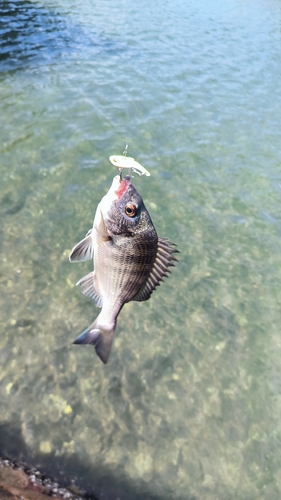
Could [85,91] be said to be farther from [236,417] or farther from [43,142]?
[236,417]

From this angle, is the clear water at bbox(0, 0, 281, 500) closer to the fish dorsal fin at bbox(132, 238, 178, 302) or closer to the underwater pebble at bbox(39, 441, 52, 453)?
the underwater pebble at bbox(39, 441, 52, 453)

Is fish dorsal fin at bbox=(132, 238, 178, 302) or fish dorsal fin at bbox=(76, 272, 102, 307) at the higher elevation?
fish dorsal fin at bbox=(132, 238, 178, 302)

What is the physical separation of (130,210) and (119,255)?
49cm

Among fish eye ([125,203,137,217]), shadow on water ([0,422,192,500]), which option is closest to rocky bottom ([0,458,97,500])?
shadow on water ([0,422,192,500])

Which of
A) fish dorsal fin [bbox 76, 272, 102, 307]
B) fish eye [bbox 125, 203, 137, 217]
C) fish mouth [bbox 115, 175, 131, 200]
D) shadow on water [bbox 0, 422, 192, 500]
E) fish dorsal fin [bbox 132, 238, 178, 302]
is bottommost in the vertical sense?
shadow on water [bbox 0, 422, 192, 500]

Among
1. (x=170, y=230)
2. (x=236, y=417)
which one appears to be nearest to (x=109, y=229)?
(x=236, y=417)

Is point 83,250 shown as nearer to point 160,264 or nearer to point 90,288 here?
point 90,288

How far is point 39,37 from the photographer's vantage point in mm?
14031

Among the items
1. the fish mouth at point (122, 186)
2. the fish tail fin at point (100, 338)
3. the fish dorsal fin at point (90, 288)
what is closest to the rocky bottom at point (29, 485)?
the fish tail fin at point (100, 338)

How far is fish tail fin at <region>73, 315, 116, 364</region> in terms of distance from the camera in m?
3.72

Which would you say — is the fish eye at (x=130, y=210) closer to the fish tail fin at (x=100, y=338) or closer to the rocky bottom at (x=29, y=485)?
the fish tail fin at (x=100, y=338)

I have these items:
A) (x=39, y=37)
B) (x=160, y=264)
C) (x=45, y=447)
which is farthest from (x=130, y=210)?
(x=39, y=37)

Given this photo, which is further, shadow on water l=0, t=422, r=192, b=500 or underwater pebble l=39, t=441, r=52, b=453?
underwater pebble l=39, t=441, r=52, b=453

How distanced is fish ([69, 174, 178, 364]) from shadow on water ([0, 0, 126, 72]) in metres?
10.5
